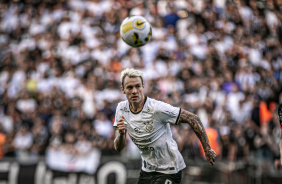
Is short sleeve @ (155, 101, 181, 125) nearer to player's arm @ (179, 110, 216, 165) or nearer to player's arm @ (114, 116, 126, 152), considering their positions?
player's arm @ (179, 110, 216, 165)

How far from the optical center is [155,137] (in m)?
5.51

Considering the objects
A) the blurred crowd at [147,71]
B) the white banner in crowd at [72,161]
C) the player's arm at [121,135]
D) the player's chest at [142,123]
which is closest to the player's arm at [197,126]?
the player's chest at [142,123]

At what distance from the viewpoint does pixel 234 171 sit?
34.3 ft

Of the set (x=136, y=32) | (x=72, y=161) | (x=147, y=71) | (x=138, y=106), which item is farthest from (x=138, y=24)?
(x=147, y=71)

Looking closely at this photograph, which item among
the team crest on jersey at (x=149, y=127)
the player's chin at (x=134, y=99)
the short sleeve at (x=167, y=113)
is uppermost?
the player's chin at (x=134, y=99)

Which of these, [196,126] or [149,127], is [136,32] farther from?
[196,126]

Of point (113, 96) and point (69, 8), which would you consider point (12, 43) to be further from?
point (113, 96)

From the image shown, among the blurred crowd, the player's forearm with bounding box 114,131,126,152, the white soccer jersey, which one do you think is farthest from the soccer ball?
the blurred crowd

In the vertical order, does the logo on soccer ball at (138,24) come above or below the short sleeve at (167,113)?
above

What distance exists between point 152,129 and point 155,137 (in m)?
0.11

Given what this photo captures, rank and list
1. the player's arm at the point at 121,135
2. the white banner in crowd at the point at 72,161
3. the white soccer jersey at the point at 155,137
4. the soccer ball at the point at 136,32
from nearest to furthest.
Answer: the player's arm at the point at 121,135
the white soccer jersey at the point at 155,137
the soccer ball at the point at 136,32
the white banner in crowd at the point at 72,161

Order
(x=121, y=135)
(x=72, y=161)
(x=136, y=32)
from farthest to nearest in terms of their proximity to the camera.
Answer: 1. (x=72, y=161)
2. (x=136, y=32)
3. (x=121, y=135)

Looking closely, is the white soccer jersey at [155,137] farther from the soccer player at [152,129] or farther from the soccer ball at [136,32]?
the soccer ball at [136,32]

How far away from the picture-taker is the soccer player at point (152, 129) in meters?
5.42
